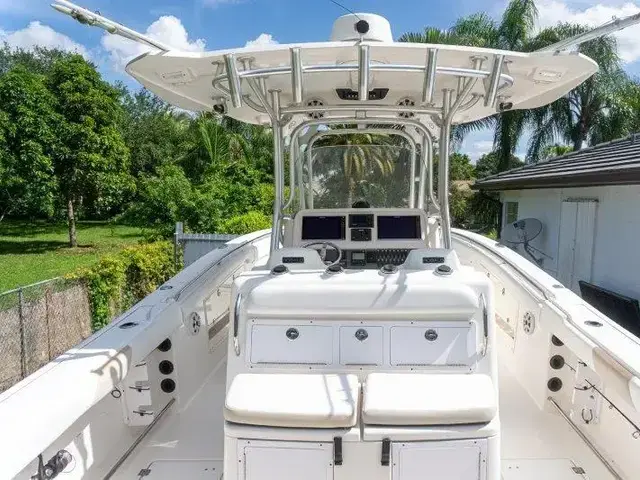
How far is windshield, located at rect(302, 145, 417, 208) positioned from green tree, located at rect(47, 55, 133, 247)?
1268 cm

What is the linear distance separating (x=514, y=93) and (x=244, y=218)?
8897 millimetres

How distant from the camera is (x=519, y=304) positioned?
3.86m

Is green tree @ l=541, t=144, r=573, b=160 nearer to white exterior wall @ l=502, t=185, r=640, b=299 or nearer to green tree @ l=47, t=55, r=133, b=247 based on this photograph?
white exterior wall @ l=502, t=185, r=640, b=299

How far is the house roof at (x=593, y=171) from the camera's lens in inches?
273

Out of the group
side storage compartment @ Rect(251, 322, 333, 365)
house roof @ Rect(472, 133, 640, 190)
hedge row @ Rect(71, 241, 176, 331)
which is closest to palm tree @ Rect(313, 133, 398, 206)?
side storage compartment @ Rect(251, 322, 333, 365)

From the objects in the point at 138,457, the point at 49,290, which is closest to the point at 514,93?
the point at 138,457

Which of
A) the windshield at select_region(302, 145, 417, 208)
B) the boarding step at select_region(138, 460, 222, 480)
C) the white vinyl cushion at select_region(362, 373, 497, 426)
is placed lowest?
the boarding step at select_region(138, 460, 222, 480)

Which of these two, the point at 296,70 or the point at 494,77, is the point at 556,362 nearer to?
the point at 494,77

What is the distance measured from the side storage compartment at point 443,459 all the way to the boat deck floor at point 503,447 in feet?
2.00

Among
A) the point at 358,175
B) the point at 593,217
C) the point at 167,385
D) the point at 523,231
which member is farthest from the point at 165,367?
the point at 523,231

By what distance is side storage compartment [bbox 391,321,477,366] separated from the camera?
2.63 m

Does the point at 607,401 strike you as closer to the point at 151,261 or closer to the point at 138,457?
the point at 138,457

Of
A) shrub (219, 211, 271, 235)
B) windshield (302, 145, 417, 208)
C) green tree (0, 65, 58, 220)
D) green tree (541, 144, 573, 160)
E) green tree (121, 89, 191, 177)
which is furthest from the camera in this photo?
green tree (121, 89, 191, 177)

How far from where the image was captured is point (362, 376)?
2.66 meters
